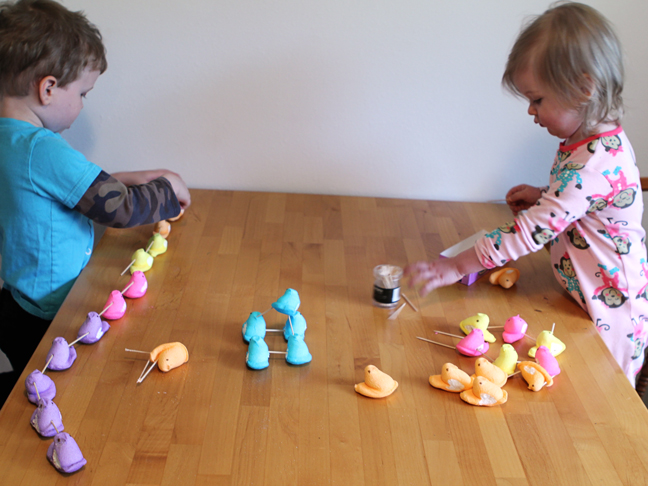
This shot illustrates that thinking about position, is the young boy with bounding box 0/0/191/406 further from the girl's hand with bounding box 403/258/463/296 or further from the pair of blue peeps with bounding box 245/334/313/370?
the girl's hand with bounding box 403/258/463/296

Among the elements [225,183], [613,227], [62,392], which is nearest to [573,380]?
[613,227]

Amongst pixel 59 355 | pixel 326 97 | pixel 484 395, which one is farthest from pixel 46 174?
pixel 484 395

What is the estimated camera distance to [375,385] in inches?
36.1

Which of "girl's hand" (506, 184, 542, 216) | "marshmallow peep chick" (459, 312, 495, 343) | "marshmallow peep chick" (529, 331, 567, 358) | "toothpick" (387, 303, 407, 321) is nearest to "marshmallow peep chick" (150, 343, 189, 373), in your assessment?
"toothpick" (387, 303, 407, 321)

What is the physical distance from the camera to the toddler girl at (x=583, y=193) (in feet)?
3.41

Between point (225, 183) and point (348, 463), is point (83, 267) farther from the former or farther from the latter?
point (348, 463)

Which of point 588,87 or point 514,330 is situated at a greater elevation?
point 588,87

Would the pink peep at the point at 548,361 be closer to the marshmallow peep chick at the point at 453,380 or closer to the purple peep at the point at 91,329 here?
the marshmallow peep chick at the point at 453,380

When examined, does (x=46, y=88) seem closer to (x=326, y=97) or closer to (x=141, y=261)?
(x=141, y=261)

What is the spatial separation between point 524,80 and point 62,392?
0.99 meters

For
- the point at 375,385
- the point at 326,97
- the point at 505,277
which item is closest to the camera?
the point at 375,385

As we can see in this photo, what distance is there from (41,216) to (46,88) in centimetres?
25

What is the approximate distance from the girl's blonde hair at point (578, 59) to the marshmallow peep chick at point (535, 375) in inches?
19.0

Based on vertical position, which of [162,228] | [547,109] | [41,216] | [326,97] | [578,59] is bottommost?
[162,228]
